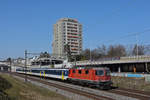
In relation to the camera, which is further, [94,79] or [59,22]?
[59,22]

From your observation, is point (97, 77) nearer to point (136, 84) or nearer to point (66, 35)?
point (136, 84)

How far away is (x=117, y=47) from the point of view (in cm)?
9344

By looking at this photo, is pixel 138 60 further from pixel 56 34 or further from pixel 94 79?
pixel 56 34

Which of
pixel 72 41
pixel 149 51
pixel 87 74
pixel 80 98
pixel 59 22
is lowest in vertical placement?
pixel 80 98

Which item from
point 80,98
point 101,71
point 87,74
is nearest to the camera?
point 80,98

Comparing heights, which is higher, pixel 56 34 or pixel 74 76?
pixel 56 34

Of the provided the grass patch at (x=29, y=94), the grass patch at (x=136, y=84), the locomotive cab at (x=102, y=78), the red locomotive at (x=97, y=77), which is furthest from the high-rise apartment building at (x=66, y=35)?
the grass patch at (x=29, y=94)

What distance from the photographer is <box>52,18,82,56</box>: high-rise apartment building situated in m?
158

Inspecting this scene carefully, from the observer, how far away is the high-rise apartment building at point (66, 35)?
157875mm

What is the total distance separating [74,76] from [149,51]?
78.0ft

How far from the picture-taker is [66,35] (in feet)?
522

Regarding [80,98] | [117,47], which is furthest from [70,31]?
[80,98]

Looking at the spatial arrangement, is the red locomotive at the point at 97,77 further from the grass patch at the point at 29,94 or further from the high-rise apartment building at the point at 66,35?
the high-rise apartment building at the point at 66,35

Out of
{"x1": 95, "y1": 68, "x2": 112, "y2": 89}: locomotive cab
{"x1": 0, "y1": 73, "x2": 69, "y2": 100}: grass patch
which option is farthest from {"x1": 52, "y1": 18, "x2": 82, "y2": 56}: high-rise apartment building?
{"x1": 0, "y1": 73, "x2": 69, "y2": 100}: grass patch
